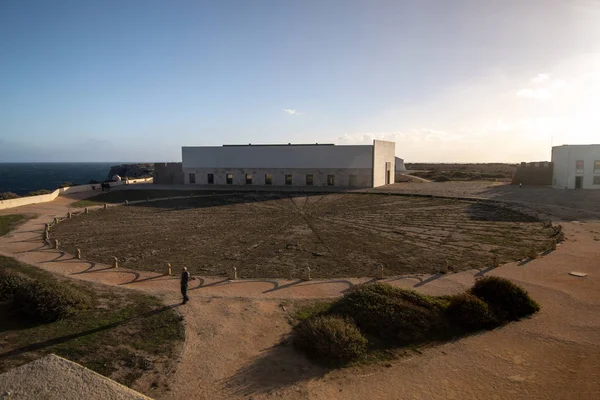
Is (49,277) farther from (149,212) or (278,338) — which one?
(149,212)

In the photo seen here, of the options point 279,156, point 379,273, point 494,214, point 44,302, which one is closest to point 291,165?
point 279,156

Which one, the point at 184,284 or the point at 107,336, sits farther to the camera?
the point at 184,284

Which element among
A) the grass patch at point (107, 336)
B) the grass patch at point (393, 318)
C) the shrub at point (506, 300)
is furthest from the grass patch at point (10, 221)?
the shrub at point (506, 300)

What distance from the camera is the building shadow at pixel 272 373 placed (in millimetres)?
9656

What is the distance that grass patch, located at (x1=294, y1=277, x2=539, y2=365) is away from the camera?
1126 cm

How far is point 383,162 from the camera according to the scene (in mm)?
60375

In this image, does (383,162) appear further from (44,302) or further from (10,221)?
(44,302)

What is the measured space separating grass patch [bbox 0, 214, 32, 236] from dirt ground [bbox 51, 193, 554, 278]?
11.0 feet

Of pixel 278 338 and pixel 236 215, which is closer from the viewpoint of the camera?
pixel 278 338

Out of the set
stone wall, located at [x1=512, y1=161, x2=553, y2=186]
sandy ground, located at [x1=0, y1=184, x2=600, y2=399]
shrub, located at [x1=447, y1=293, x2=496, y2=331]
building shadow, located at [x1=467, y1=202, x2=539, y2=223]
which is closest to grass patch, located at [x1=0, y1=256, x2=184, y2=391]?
sandy ground, located at [x1=0, y1=184, x2=600, y2=399]

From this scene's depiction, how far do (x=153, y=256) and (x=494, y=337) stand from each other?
17.6 m

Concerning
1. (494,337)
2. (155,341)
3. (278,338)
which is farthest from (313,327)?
(494,337)

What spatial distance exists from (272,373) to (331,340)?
6.31 feet

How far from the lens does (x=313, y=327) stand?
452 inches
